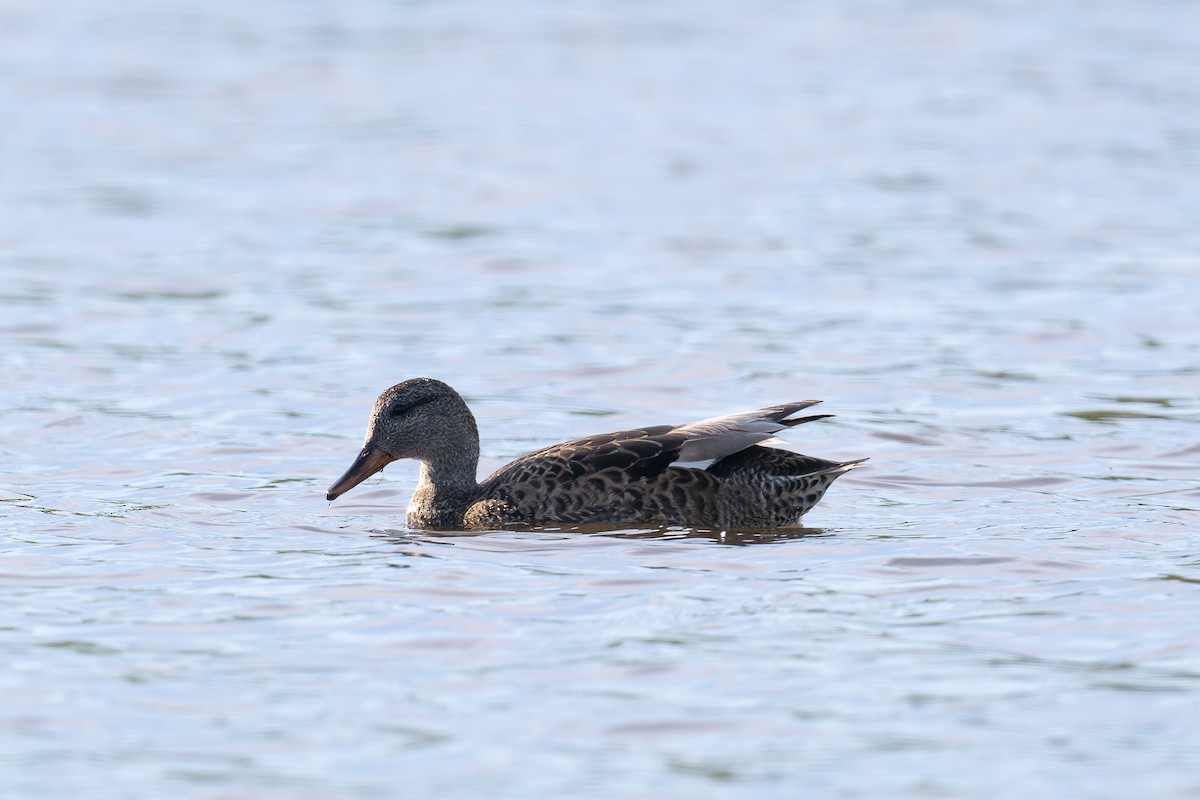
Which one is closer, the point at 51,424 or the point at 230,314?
the point at 51,424

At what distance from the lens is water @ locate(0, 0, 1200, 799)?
701 centimetres

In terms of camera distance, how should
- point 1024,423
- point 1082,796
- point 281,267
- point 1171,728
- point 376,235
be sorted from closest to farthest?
point 1082,796 < point 1171,728 < point 1024,423 < point 281,267 < point 376,235

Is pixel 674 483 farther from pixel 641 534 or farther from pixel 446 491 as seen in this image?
pixel 446 491

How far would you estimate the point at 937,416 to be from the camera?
13.2 metres

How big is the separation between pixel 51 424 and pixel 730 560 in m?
5.53

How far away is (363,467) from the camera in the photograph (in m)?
10.7

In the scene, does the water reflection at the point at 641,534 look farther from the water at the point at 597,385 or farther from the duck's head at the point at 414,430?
the duck's head at the point at 414,430

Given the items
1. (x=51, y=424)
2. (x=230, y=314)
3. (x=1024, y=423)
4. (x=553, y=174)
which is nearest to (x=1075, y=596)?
(x=1024, y=423)

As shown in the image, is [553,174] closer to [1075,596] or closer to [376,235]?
[376,235]

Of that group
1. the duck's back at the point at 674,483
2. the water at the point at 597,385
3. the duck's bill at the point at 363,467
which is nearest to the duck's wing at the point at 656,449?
the duck's back at the point at 674,483

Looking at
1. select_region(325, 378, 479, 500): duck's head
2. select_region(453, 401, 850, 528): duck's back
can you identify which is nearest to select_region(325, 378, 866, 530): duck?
select_region(453, 401, 850, 528): duck's back

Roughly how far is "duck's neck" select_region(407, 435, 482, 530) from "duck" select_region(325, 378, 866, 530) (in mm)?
10

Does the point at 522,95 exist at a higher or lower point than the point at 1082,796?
higher

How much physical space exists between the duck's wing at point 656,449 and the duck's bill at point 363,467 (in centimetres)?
75
